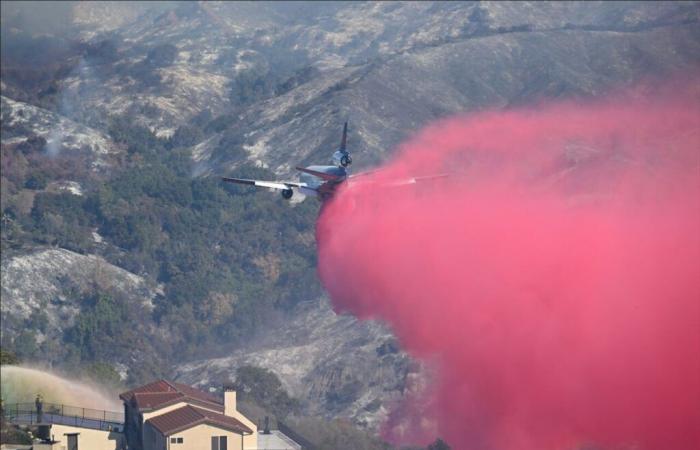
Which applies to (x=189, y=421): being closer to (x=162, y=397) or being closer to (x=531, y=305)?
(x=162, y=397)

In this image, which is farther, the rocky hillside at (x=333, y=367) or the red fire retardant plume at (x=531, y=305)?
the rocky hillside at (x=333, y=367)

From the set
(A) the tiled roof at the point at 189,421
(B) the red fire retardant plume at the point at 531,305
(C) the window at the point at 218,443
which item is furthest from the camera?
(B) the red fire retardant plume at the point at 531,305

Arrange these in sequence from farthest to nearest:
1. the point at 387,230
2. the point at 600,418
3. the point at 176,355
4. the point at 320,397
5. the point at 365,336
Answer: the point at 176,355
the point at 365,336
the point at 320,397
the point at 387,230
the point at 600,418

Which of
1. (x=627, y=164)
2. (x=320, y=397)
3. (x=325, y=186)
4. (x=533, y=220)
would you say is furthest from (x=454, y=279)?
(x=627, y=164)

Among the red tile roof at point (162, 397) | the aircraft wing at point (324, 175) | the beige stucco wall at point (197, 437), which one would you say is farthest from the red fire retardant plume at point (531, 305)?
the beige stucco wall at point (197, 437)

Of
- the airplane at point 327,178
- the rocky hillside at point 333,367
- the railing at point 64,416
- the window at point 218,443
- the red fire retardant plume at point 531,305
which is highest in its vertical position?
the airplane at point 327,178

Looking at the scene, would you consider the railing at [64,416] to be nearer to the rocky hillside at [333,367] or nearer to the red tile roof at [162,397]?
the red tile roof at [162,397]

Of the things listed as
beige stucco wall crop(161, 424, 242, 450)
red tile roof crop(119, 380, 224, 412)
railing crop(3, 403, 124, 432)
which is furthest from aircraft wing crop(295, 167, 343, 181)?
railing crop(3, 403, 124, 432)

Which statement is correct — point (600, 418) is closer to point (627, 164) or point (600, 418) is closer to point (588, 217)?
point (588, 217)
